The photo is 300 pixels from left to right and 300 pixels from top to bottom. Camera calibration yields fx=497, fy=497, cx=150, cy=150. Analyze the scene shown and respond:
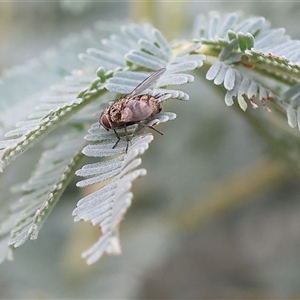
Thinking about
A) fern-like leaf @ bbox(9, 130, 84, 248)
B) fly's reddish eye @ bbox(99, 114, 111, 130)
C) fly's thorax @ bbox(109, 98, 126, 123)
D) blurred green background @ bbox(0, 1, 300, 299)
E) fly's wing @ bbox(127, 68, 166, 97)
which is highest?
fly's wing @ bbox(127, 68, 166, 97)

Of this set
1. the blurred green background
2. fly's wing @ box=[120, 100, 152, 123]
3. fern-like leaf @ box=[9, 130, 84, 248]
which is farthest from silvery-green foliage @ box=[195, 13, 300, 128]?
the blurred green background

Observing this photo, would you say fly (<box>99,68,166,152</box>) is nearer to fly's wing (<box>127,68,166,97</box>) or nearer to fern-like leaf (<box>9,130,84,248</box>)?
fly's wing (<box>127,68,166,97</box>)

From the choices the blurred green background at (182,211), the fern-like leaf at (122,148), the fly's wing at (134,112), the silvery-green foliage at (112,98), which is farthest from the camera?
the blurred green background at (182,211)

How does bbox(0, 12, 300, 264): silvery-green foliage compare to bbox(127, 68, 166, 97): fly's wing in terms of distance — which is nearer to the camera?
bbox(0, 12, 300, 264): silvery-green foliage

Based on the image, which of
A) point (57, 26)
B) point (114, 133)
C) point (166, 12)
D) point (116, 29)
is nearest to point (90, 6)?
point (57, 26)

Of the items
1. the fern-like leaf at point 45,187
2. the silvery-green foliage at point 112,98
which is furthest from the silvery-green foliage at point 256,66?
the fern-like leaf at point 45,187

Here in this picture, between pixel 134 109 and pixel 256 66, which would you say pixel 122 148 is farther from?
pixel 256 66

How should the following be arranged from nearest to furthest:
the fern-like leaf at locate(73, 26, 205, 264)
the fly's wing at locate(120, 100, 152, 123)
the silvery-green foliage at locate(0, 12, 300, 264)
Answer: the fern-like leaf at locate(73, 26, 205, 264) < the silvery-green foliage at locate(0, 12, 300, 264) < the fly's wing at locate(120, 100, 152, 123)

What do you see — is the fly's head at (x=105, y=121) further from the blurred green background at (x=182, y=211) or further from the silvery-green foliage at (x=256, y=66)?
the blurred green background at (x=182, y=211)
